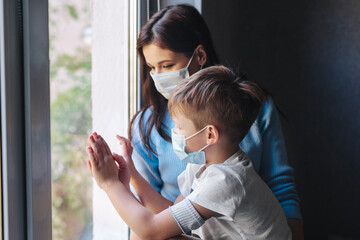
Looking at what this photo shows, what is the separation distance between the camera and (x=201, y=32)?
1.28 m

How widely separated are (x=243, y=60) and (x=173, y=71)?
152 centimetres

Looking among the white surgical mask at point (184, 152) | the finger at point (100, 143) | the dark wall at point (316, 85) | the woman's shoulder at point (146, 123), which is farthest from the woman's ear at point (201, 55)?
the dark wall at point (316, 85)

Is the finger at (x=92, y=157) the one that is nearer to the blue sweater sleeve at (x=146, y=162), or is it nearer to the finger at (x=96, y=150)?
the finger at (x=96, y=150)

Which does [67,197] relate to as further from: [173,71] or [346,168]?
[346,168]

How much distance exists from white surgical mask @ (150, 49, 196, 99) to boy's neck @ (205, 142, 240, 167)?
0.31 m

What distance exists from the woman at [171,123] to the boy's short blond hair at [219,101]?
24 cm

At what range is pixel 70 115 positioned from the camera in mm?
1132

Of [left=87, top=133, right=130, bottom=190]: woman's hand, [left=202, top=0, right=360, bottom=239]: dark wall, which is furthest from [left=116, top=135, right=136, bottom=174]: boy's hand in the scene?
[left=202, top=0, right=360, bottom=239]: dark wall

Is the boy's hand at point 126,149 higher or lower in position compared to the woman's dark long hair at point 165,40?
lower

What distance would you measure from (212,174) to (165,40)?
1.56 feet

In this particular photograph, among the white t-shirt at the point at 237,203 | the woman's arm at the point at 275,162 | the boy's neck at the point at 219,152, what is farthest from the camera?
the woman's arm at the point at 275,162

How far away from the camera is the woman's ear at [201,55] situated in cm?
126

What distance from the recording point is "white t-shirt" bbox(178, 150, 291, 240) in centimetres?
88

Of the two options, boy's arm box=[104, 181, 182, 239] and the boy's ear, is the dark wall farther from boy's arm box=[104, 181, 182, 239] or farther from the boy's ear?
boy's arm box=[104, 181, 182, 239]
